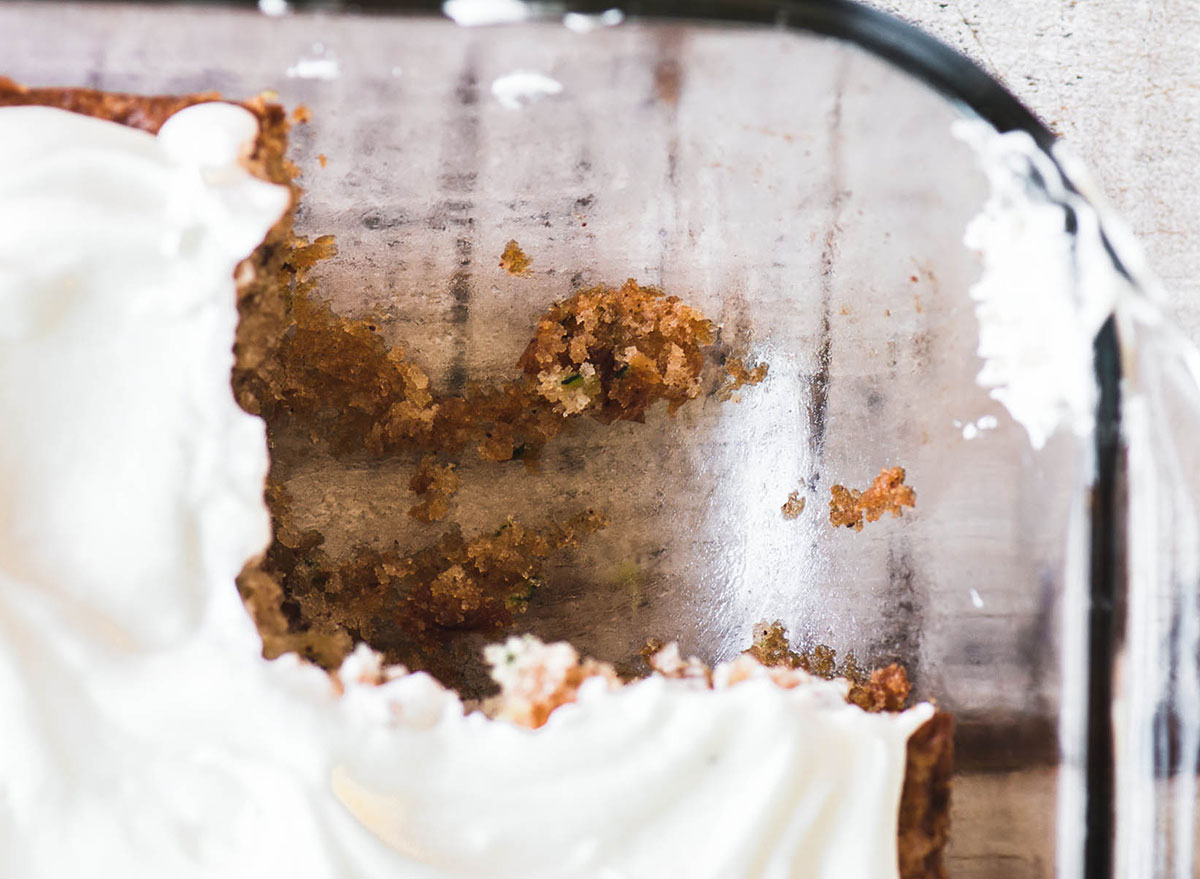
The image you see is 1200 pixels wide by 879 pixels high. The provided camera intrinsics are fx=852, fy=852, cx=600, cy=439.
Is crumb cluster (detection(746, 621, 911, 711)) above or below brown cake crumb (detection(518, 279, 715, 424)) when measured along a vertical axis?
below

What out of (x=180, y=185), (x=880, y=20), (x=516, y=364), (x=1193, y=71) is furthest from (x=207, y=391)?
(x=1193, y=71)

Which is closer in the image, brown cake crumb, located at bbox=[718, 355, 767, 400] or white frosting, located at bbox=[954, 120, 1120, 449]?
white frosting, located at bbox=[954, 120, 1120, 449]

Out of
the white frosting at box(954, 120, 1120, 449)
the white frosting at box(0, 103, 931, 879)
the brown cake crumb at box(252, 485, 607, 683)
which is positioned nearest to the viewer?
the white frosting at box(0, 103, 931, 879)

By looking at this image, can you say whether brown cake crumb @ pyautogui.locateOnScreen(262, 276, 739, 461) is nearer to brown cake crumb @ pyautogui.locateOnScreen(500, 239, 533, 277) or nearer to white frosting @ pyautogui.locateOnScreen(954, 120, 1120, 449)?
brown cake crumb @ pyautogui.locateOnScreen(500, 239, 533, 277)

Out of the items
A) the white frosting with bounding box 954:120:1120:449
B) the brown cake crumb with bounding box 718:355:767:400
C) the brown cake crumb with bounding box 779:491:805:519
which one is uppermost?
the white frosting with bounding box 954:120:1120:449

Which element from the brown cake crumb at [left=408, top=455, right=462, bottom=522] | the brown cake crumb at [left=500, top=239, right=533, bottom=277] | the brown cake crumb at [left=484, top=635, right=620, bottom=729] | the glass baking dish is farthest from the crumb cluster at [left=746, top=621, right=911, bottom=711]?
the brown cake crumb at [left=500, top=239, right=533, bottom=277]

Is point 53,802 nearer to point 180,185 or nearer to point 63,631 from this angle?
point 63,631

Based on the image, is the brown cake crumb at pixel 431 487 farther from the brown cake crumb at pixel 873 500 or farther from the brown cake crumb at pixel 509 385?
the brown cake crumb at pixel 873 500

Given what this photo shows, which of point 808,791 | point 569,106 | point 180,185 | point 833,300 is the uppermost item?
point 569,106
